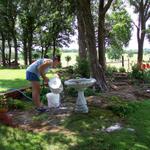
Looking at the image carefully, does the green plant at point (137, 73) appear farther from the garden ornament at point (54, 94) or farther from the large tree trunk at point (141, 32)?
the large tree trunk at point (141, 32)

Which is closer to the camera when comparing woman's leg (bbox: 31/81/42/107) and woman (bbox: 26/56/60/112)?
woman (bbox: 26/56/60/112)

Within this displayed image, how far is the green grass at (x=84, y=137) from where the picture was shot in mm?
6582

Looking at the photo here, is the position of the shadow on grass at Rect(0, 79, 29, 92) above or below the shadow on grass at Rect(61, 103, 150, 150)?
above

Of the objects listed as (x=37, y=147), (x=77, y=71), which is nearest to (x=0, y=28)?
(x=77, y=71)

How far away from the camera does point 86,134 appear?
7.27 meters

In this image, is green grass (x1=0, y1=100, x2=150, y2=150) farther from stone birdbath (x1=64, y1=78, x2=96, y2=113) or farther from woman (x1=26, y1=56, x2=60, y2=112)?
woman (x1=26, y1=56, x2=60, y2=112)

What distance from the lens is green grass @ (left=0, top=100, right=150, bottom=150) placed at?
6.58 meters

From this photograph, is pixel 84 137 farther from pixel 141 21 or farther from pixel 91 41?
pixel 141 21

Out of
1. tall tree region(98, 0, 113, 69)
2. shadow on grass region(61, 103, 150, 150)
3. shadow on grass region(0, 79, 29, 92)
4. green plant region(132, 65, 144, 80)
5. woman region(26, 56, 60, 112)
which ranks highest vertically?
tall tree region(98, 0, 113, 69)

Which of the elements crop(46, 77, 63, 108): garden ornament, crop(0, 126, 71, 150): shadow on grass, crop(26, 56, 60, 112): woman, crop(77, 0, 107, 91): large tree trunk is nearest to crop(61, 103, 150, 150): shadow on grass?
crop(0, 126, 71, 150): shadow on grass

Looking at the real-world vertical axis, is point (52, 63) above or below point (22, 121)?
above

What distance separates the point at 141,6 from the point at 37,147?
22014 mm

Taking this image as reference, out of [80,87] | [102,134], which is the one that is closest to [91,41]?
[80,87]

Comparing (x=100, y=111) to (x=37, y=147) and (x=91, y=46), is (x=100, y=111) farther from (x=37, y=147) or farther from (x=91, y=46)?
(x=91, y=46)
